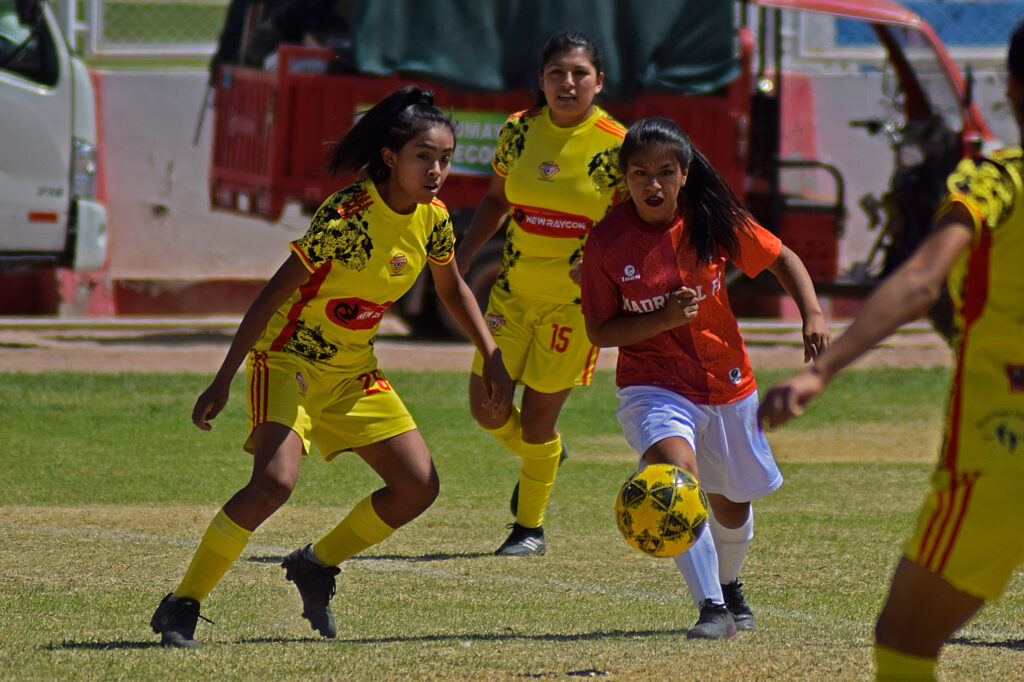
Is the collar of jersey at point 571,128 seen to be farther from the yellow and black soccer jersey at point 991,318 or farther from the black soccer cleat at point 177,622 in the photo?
the yellow and black soccer jersey at point 991,318

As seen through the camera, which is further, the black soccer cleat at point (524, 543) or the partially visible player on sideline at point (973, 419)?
the black soccer cleat at point (524, 543)

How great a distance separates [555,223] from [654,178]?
70.2 inches

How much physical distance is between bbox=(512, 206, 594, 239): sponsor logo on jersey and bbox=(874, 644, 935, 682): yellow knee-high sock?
12.1 feet

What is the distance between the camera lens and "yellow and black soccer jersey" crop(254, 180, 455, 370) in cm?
496

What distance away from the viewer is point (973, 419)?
305cm

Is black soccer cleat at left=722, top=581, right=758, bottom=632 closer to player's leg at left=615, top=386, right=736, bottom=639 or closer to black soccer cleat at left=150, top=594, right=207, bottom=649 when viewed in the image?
player's leg at left=615, top=386, right=736, bottom=639

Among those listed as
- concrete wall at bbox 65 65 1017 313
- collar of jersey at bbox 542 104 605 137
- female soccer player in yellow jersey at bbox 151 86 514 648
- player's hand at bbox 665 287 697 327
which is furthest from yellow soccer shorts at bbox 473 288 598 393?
concrete wall at bbox 65 65 1017 313

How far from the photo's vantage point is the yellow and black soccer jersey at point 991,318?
117 inches

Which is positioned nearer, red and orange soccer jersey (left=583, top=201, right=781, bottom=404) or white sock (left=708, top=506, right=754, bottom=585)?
red and orange soccer jersey (left=583, top=201, right=781, bottom=404)

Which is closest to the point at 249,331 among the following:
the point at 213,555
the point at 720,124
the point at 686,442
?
the point at 213,555

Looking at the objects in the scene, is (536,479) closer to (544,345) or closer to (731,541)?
(544,345)

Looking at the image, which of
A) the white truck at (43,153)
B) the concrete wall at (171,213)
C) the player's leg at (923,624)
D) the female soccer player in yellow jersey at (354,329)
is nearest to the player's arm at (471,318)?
the female soccer player in yellow jersey at (354,329)

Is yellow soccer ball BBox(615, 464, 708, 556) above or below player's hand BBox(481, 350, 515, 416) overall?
above

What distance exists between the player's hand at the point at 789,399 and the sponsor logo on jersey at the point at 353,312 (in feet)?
7.66
